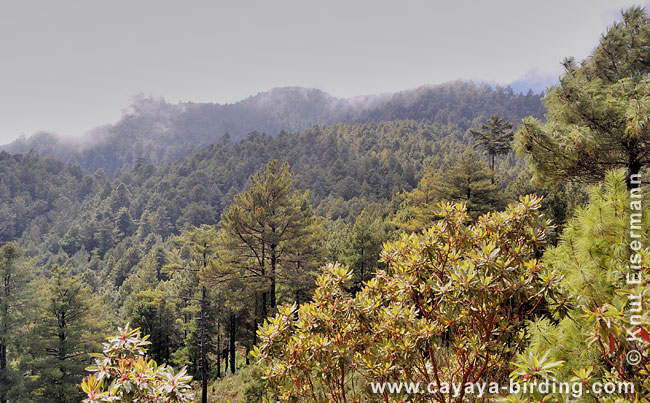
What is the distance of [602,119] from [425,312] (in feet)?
22.9

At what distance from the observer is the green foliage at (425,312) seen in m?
2.95

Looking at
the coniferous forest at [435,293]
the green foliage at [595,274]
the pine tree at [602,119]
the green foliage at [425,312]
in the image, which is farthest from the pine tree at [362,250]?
the green foliage at [595,274]

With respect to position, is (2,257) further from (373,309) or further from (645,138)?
(645,138)

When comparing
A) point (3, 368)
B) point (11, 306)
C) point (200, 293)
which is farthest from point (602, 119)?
point (3, 368)

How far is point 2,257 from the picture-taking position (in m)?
17.6

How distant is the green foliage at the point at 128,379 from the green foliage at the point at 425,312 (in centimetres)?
106

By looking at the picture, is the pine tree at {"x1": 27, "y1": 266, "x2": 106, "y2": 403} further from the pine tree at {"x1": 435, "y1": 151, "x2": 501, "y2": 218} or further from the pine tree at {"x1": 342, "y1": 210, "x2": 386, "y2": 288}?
the pine tree at {"x1": 435, "y1": 151, "x2": 501, "y2": 218}

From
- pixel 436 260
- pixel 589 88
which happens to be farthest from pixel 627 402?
pixel 589 88

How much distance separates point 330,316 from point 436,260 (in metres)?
1.31

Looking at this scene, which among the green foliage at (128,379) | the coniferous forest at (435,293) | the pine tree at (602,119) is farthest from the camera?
the pine tree at (602,119)

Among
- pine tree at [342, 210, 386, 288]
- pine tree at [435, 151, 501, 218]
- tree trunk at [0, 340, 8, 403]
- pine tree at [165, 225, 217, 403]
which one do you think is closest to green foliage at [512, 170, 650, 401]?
pine tree at [165, 225, 217, 403]

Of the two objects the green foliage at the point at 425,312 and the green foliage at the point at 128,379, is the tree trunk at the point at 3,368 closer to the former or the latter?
the green foliage at the point at 425,312

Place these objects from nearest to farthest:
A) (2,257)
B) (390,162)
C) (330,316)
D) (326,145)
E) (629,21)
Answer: (330,316)
(629,21)
(2,257)
(390,162)
(326,145)

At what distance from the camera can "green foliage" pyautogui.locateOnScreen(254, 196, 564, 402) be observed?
9.69 ft
